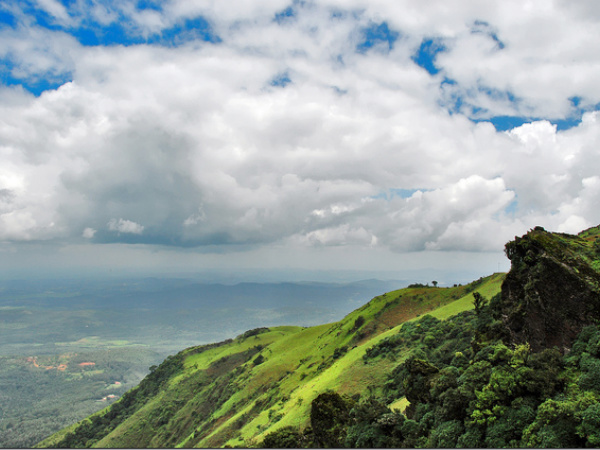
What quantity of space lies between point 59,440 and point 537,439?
17729cm

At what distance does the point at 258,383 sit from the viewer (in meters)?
96.3

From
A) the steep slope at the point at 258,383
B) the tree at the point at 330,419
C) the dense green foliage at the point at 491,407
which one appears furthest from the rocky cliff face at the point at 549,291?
the steep slope at the point at 258,383

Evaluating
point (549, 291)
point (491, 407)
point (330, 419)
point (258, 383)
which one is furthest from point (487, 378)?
point (258, 383)

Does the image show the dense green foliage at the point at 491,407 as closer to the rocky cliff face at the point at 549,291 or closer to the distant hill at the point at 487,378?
the distant hill at the point at 487,378

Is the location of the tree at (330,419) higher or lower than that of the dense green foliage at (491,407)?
lower

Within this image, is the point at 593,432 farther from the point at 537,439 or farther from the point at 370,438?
the point at 370,438

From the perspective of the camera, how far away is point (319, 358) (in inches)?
3612

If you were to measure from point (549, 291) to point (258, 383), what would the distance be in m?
84.3

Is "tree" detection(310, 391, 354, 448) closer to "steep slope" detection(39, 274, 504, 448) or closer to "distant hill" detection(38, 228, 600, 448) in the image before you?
"distant hill" detection(38, 228, 600, 448)

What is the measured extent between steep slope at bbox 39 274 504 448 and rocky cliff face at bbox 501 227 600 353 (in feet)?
88.8

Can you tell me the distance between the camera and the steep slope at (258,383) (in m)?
60.7

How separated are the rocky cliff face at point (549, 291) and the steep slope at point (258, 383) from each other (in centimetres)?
2707

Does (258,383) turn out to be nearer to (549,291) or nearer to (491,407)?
(491,407)

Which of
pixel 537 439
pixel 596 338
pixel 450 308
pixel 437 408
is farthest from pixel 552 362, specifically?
pixel 450 308
